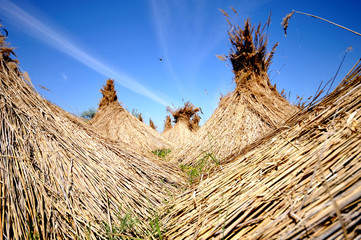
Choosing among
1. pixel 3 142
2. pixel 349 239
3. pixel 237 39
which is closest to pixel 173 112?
pixel 237 39

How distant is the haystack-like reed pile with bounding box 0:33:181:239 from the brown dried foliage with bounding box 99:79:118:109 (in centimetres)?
580

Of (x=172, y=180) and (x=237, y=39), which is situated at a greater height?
(x=237, y=39)

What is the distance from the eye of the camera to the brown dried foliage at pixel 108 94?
7676 millimetres

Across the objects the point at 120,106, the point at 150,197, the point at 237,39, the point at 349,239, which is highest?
the point at 120,106

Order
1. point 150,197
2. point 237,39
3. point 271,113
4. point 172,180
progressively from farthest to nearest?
point 237,39 < point 271,113 < point 172,180 < point 150,197

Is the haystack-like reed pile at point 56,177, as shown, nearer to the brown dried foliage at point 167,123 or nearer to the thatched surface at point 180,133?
the thatched surface at point 180,133

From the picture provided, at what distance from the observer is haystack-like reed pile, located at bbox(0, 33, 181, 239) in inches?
48.6

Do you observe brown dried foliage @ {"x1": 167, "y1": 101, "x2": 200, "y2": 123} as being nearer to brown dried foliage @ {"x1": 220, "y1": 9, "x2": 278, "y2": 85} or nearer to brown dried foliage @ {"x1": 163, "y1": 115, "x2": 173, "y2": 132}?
brown dried foliage @ {"x1": 163, "y1": 115, "x2": 173, "y2": 132}

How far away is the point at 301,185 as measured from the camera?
2.64 ft

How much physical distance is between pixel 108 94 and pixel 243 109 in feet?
21.8

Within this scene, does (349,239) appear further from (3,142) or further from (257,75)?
(257,75)

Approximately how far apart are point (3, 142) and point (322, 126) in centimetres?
246

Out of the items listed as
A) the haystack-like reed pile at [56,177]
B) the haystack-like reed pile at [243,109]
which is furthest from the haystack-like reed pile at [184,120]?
the haystack-like reed pile at [56,177]

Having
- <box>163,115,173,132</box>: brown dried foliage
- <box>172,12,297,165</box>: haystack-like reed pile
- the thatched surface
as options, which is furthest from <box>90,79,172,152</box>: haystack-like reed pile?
<box>163,115,173,132</box>: brown dried foliage
